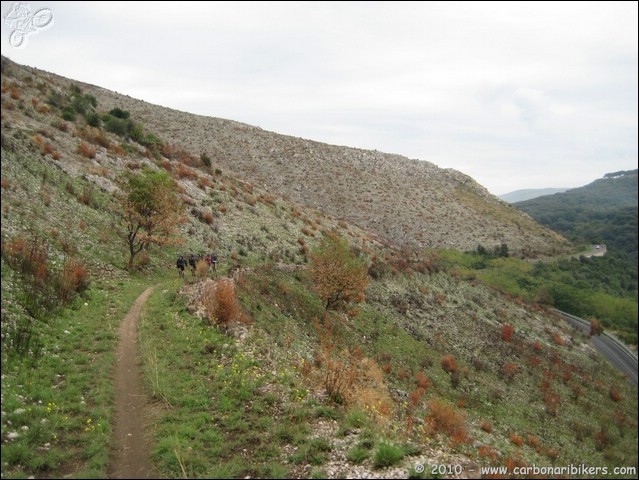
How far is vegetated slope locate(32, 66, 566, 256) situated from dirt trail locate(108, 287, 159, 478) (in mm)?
46454

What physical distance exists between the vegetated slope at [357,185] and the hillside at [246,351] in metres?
20.5

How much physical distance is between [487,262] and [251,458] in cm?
4907

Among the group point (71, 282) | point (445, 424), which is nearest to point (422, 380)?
point (445, 424)

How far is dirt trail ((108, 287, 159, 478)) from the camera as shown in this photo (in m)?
7.15

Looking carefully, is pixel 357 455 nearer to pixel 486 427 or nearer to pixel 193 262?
pixel 486 427

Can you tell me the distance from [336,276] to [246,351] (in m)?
10.2

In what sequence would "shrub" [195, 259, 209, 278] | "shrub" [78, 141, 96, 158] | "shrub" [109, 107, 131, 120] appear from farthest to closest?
"shrub" [109, 107, 131, 120]
"shrub" [78, 141, 96, 158]
"shrub" [195, 259, 209, 278]

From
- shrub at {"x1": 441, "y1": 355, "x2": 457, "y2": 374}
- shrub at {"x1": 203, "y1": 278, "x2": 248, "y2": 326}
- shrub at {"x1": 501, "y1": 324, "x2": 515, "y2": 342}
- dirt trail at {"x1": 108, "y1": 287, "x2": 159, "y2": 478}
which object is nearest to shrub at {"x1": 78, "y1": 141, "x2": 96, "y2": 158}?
shrub at {"x1": 203, "y1": 278, "x2": 248, "y2": 326}

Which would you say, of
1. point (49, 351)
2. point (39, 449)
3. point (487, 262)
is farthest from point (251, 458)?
point (487, 262)

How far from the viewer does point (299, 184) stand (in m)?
65.6

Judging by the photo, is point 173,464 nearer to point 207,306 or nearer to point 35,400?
point 35,400

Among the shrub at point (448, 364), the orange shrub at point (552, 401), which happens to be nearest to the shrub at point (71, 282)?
the shrub at point (448, 364)

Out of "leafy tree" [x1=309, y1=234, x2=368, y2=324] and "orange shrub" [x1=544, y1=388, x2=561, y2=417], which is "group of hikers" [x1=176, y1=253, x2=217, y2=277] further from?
"orange shrub" [x1=544, y1=388, x2=561, y2=417]

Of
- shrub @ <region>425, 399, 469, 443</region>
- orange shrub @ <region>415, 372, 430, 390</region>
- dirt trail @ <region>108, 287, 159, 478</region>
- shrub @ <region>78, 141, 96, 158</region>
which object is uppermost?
shrub @ <region>78, 141, 96, 158</region>
